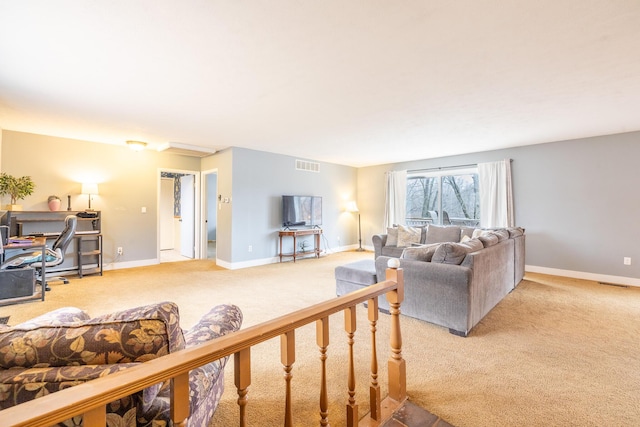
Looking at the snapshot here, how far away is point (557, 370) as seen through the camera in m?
2.07

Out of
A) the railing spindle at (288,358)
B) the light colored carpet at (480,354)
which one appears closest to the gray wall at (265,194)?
the light colored carpet at (480,354)

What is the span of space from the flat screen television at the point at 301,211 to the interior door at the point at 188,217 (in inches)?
85.4

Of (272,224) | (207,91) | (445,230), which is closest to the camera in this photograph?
(207,91)

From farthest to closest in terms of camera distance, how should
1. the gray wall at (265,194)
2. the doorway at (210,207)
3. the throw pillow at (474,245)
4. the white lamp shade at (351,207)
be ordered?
the white lamp shade at (351,207) → the doorway at (210,207) → the gray wall at (265,194) → the throw pillow at (474,245)

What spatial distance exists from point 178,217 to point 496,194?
24.9 ft

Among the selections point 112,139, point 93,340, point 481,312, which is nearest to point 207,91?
point 93,340

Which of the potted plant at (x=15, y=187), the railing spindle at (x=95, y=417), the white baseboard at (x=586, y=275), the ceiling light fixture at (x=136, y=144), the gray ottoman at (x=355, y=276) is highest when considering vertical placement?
the ceiling light fixture at (x=136, y=144)

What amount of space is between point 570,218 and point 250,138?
18.1 feet

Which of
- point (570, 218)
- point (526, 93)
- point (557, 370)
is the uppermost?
point (526, 93)

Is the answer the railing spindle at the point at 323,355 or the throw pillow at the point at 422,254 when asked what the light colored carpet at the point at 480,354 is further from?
the throw pillow at the point at 422,254

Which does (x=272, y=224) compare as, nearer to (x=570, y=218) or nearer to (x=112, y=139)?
(x=112, y=139)

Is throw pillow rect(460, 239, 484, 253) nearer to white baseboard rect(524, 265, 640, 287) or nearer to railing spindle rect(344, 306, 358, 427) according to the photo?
railing spindle rect(344, 306, 358, 427)

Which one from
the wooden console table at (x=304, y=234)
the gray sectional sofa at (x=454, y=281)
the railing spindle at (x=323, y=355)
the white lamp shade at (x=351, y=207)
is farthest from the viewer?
the white lamp shade at (x=351, y=207)

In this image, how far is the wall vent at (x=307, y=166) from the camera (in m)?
6.49
